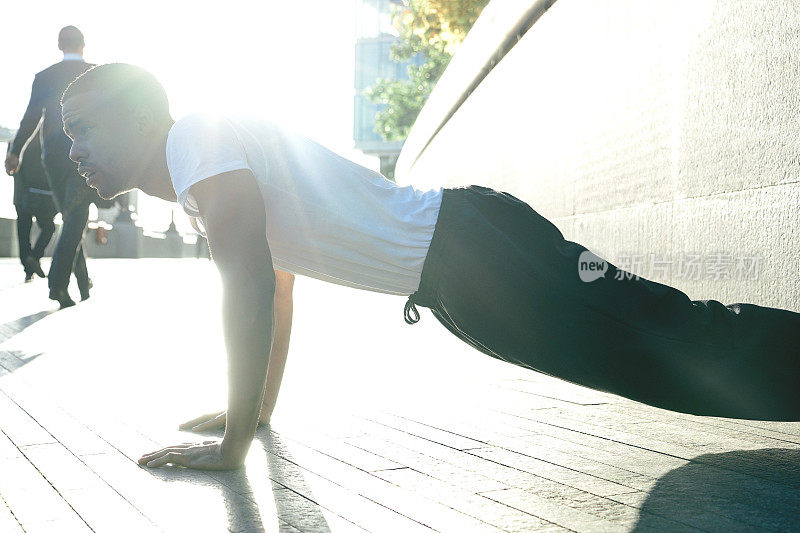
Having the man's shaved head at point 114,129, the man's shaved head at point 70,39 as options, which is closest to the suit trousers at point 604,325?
the man's shaved head at point 114,129

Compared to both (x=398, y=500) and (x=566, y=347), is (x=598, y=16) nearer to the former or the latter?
(x=566, y=347)

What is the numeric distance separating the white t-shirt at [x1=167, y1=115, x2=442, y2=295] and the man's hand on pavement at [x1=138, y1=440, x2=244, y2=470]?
62 cm

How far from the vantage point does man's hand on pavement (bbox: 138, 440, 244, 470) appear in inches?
99.0

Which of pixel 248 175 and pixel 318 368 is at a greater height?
pixel 248 175

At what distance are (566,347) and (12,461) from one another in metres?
1.58

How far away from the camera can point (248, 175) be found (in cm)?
245

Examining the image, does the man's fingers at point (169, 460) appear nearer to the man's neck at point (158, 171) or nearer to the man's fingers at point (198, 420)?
the man's fingers at point (198, 420)

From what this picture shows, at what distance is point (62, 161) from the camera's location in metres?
7.86

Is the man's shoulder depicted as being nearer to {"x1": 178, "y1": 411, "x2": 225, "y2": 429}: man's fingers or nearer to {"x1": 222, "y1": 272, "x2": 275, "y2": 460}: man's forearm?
{"x1": 178, "y1": 411, "x2": 225, "y2": 429}: man's fingers

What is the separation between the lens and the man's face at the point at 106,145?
2.66m

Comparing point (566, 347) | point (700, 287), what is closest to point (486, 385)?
point (700, 287)

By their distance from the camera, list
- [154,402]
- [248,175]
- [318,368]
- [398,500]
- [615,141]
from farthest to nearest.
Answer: [615,141], [318,368], [154,402], [248,175], [398,500]

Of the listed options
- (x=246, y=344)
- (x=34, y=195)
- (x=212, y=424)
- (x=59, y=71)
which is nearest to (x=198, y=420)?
(x=212, y=424)

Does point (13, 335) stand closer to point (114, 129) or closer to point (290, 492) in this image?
point (114, 129)
